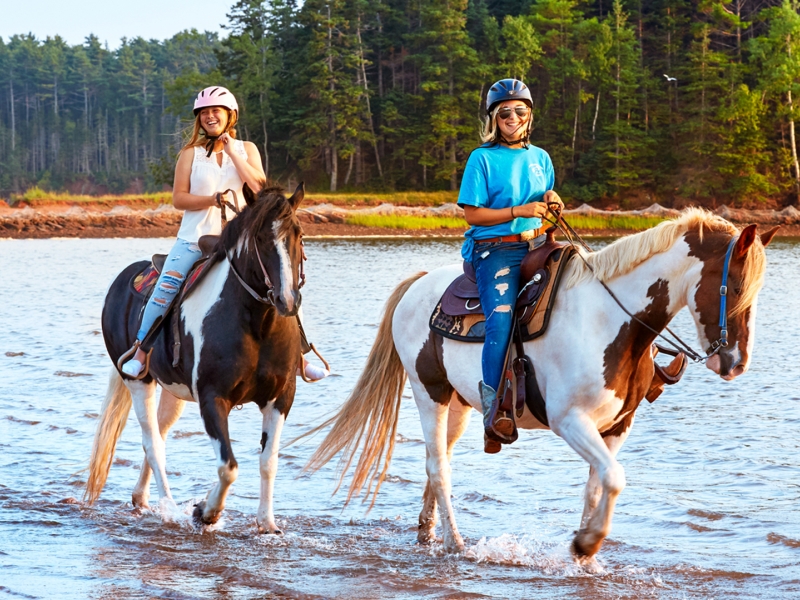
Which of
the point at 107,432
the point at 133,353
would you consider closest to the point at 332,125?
the point at 107,432

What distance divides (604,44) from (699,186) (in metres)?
11.6

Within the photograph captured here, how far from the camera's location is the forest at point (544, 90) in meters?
60.0

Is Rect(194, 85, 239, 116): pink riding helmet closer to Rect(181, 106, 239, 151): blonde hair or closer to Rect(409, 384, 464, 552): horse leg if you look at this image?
Rect(181, 106, 239, 151): blonde hair

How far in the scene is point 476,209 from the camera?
558cm

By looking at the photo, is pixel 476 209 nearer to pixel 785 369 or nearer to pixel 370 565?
pixel 370 565

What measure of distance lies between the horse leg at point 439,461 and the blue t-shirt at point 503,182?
3.97ft

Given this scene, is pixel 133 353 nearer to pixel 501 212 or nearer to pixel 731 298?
pixel 501 212

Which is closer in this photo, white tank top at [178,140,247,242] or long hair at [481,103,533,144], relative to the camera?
long hair at [481,103,533,144]

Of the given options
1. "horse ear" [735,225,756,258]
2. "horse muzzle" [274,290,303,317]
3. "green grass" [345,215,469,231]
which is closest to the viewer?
"horse ear" [735,225,756,258]

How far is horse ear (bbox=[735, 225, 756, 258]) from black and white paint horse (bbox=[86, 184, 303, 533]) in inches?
96.1

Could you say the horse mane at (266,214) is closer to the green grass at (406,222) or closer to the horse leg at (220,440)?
the horse leg at (220,440)

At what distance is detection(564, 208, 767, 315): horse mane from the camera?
470 cm

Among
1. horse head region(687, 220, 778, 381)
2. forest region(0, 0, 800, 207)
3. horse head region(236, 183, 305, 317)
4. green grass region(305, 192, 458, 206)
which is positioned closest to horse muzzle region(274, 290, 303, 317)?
horse head region(236, 183, 305, 317)

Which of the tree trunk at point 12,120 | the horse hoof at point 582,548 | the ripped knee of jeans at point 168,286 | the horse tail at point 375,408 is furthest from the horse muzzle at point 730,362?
the tree trunk at point 12,120
